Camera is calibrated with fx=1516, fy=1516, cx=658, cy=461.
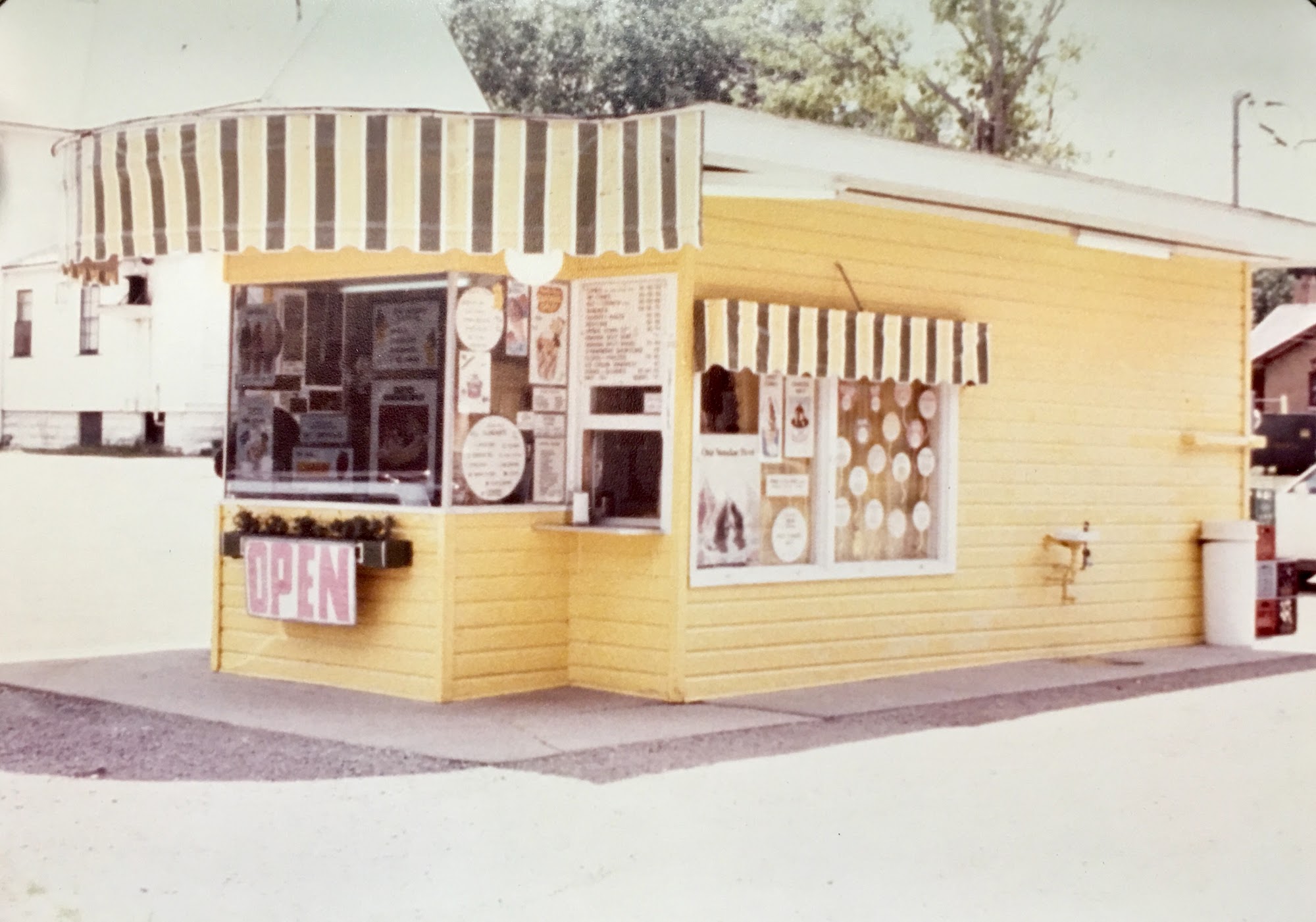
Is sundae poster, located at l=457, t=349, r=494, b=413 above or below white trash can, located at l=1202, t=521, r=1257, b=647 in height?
above

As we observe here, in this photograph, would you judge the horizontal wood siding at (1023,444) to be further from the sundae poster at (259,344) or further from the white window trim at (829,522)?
the sundae poster at (259,344)

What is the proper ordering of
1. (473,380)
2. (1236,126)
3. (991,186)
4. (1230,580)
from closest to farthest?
1. (473,380)
2. (1236,126)
3. (991,186)
4. (1230,580)

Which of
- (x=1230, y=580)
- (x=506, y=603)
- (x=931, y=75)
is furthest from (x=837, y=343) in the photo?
(x=931, y=75)

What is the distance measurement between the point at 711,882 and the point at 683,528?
9.78 ft

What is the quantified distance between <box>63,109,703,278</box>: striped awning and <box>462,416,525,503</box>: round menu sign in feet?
4.55

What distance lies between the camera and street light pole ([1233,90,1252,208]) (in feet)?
22.7

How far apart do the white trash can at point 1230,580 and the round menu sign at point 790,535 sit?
3785 millimetres

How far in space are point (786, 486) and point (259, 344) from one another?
294 cm

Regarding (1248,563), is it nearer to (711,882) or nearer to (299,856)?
(711,882)

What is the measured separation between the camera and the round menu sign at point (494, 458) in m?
7.50

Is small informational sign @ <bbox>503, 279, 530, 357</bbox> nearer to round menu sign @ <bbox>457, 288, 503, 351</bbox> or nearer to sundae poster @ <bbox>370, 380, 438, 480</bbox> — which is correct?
round menu sign @ <bbox>457, 288, 503, 351</bbox>

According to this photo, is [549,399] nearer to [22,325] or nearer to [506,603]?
[506,603]

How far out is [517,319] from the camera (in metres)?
7.67

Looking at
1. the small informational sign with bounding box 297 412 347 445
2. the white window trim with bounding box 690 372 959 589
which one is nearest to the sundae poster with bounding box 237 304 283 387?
the small informational sign with bounding box 297 412 347 445
